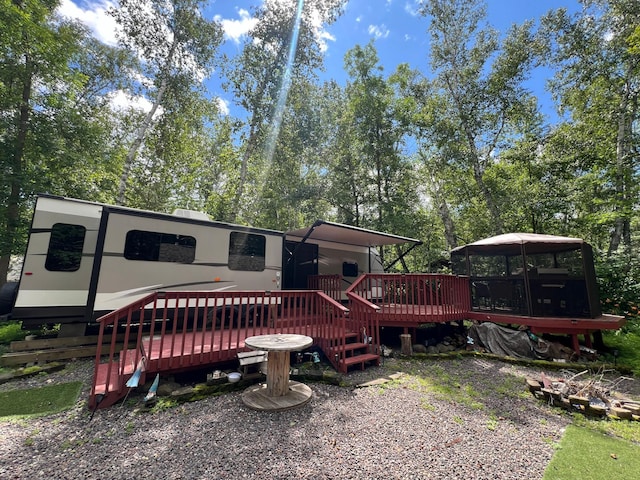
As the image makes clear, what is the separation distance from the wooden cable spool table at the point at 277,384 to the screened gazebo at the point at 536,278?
18.5 feet

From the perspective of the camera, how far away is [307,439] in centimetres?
281

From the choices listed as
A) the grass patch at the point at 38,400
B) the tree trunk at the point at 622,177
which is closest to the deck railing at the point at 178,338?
the grass patch at the point at 38,400

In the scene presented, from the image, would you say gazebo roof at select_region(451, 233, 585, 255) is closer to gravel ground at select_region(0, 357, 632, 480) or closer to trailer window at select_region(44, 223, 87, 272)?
gravel ground at select_region(0, 357, 632, 480)

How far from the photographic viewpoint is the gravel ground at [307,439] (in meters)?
2.34

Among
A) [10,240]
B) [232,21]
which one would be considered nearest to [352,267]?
[10,240]

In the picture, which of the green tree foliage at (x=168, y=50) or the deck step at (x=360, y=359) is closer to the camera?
the deck step at (x=360, y=359)

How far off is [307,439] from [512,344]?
5.63 m

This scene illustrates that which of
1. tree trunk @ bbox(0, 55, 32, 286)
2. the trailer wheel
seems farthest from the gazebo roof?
tree trunk @ bbox(0, 55, 32, 286)

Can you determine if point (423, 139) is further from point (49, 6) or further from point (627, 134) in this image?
point (49, 6)

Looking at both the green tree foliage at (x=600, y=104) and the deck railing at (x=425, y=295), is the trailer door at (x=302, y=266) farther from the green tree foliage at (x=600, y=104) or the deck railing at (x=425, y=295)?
the green tree foliage at (x=600, y=104)

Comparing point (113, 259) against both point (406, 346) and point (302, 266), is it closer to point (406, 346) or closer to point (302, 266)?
point (302, 266)

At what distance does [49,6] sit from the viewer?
9.25 metres

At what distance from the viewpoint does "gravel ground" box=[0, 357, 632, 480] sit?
2344mm

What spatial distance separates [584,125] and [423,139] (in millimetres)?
6279
